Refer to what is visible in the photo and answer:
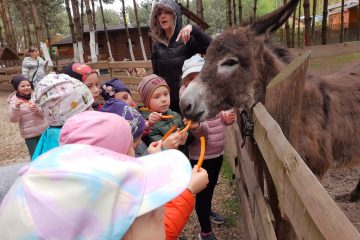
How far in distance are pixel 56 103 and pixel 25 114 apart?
9.42ft

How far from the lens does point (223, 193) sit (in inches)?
172

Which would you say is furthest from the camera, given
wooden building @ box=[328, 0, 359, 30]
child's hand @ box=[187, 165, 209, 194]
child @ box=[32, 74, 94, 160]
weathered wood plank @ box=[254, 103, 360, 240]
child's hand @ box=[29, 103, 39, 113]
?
wooden building @ box=[328, 0, 359, 30]

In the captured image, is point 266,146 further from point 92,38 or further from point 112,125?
point 92,38

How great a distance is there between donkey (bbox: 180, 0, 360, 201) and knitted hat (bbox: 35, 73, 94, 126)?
2.67 feet

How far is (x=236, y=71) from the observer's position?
2.64 m

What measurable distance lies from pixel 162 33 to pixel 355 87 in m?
2.01

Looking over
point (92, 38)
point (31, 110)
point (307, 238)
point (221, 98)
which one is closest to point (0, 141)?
point (31, 110)

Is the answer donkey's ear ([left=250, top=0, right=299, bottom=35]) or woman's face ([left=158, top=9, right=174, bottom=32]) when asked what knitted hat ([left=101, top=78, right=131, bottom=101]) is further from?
donkey's ear ([left=250, top=0, right=299, bottom=35])

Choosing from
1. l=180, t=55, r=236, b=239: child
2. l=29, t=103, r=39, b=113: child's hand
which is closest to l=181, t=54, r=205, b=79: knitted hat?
l=180, t=55, r=236, b=239: child

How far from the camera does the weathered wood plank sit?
87 centimetres

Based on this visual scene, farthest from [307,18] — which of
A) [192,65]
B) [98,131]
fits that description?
[98,131]

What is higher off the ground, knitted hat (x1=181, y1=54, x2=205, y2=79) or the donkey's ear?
the donkey's ear

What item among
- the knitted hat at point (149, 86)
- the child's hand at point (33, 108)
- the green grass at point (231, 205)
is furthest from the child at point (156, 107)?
the child's hand at point (33, 108)

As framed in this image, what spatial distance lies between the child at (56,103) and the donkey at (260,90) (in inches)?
32.4
